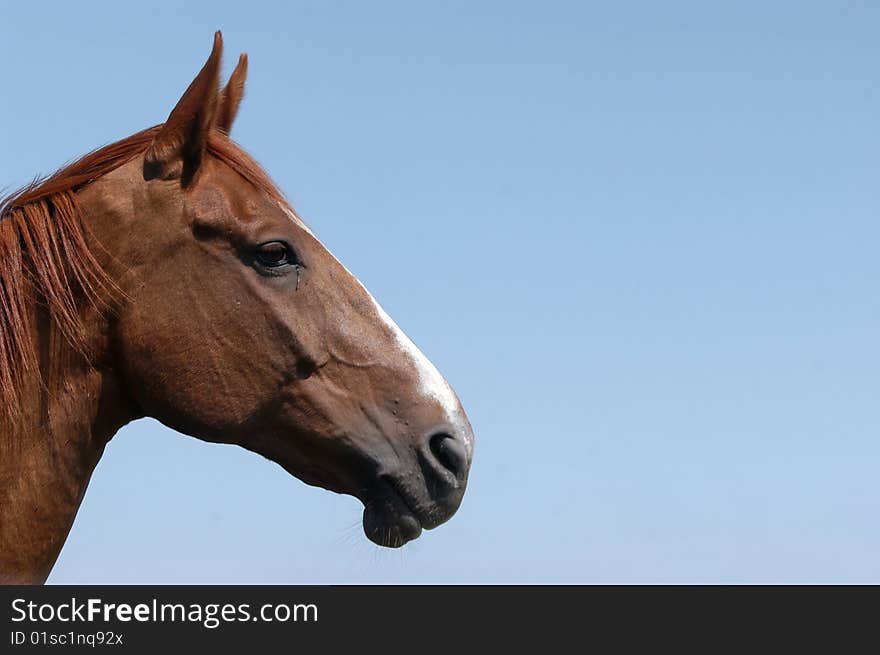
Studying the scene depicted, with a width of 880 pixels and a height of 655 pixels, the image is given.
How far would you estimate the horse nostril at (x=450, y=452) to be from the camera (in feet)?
12.7

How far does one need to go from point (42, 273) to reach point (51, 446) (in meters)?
0.63

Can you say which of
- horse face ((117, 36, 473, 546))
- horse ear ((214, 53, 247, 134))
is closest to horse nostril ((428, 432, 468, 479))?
horse face ((117, 36, 473, 546))

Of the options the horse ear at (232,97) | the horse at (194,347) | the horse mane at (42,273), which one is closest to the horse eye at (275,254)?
the horse at (194,347)

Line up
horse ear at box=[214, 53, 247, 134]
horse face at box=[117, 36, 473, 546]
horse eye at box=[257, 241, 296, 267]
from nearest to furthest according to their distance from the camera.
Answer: horse face at box=[117, 36, 473, 546]
horse eye at box=[257, 241, 296, 267]
horse ear at box=[214, 53, 247, 134]

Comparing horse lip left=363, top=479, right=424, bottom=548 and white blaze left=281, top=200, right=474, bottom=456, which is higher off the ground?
white blaze left=281, top=200, right=474, bottom=456

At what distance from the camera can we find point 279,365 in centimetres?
390

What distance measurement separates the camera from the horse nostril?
3863mm

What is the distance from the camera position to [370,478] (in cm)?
392

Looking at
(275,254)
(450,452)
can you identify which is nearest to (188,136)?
(275,254)

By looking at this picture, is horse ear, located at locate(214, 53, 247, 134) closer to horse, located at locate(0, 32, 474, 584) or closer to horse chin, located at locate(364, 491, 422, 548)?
horse, located at locate(0, 32, 474, 584)

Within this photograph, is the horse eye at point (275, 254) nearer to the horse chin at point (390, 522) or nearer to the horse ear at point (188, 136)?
the horse ear at point (188, 136)

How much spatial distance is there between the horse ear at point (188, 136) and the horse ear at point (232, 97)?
26 centimetres
